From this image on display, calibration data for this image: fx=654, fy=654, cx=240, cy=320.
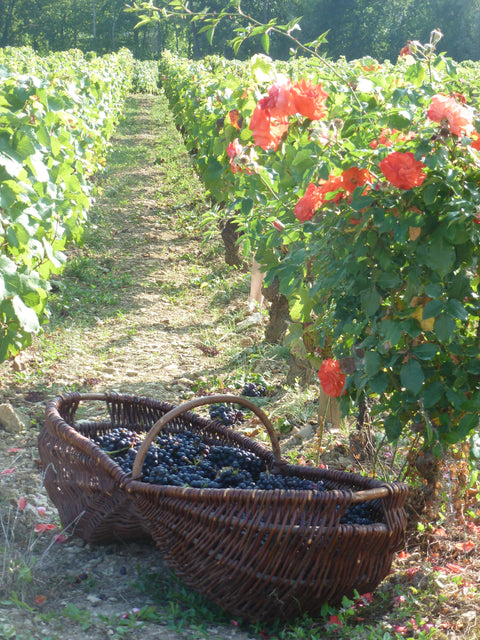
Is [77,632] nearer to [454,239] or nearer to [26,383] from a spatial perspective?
[454,239]

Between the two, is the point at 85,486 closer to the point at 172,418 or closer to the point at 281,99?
the point at 172,418

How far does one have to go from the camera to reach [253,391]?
3.73 metres

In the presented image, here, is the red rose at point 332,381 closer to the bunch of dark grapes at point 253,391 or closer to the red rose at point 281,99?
the red rose at point 281,99

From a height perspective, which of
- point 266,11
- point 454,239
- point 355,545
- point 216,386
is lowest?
point 216,386

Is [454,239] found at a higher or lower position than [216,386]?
higher

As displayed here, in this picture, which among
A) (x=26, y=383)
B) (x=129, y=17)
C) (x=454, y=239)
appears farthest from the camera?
(x=129, y=17)

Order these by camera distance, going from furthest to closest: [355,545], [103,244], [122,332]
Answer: [103,244], [122,332], [355,545]

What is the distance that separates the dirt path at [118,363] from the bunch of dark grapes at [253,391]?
320 mm

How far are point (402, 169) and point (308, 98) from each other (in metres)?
0.59

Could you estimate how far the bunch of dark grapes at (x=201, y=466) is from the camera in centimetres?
208

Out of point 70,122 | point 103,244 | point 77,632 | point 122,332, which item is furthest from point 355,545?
point 103,244

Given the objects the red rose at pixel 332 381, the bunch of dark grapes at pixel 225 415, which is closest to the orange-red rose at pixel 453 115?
the red rose at pixel 332 381

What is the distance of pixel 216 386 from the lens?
3.85 metres

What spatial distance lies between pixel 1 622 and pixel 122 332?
3.03 m
